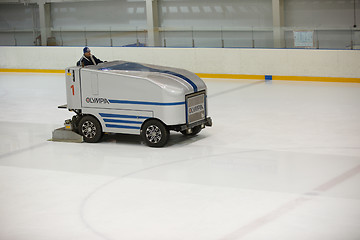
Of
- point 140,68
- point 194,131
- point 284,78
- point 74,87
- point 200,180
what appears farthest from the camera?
point 284,78

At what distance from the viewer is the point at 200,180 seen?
7.73 metres

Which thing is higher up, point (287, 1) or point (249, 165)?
point (287, 1)

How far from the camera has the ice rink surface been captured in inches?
240

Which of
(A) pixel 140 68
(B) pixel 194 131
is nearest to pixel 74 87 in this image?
(A) pixel 140 68

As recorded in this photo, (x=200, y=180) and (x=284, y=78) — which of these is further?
(x=284, y=78)

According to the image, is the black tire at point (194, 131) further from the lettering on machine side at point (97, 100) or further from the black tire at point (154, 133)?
the lettering on machine side at point (97, 100)

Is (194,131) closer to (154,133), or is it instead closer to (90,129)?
(154,133)

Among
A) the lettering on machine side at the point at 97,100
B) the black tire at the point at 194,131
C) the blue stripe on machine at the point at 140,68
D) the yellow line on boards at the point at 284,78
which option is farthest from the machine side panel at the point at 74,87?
the yellow line on boards at the point at 284,78

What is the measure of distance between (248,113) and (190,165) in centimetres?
402

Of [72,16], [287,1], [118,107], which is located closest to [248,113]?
[118,107]

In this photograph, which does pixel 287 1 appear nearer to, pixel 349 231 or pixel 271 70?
pixel 271 70

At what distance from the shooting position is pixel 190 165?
27.9ft

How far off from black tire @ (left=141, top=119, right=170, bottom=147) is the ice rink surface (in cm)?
13

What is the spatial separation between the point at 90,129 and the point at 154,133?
1.23m
